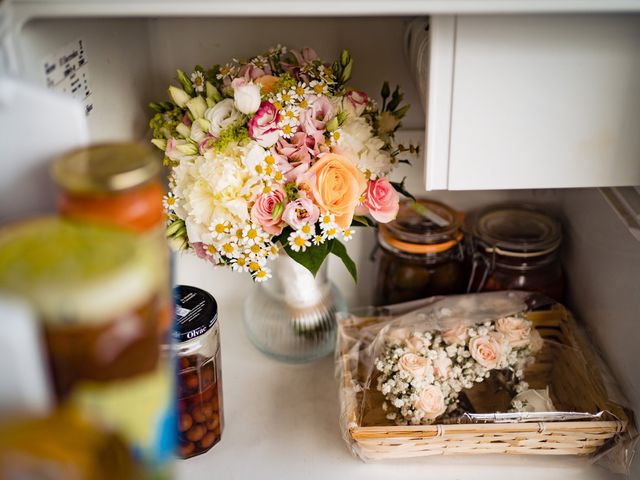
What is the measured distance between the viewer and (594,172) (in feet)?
2.79

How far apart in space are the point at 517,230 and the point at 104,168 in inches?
35.3

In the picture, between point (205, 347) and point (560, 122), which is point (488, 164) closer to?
point (560, 122)

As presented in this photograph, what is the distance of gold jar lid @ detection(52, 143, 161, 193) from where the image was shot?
49 cm

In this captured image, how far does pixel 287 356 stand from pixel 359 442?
28 cm

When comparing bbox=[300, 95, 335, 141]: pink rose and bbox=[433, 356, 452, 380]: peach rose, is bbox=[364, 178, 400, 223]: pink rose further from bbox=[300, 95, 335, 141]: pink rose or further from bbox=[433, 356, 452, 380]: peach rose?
bbox=[433, 356, 452, 380]: peach rose

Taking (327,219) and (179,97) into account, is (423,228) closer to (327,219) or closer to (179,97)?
(327,219)

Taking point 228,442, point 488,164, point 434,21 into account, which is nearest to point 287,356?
point 228,442

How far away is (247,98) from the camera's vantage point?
883 mm

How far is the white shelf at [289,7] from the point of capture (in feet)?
2.23

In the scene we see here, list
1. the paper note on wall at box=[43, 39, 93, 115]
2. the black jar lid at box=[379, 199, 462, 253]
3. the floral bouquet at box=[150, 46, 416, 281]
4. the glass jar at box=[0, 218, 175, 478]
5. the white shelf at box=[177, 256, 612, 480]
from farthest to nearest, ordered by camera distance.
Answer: the black jar lid at box=[379, 199, 462, 253] → the white shelf at box=[177, 256, 612, 480] → the floral bouquet at box=[150, 46, 416, 281] → the paper note on wall at box=[43, 39, 93, 115] → the glass jar at box=[0, 218, 175, 478]

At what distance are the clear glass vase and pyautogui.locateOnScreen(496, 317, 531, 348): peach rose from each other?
30cm

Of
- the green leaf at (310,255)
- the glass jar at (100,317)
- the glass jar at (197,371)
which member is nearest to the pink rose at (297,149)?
the green leaf at (310,255)

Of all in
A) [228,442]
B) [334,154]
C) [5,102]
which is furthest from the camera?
[228,442]

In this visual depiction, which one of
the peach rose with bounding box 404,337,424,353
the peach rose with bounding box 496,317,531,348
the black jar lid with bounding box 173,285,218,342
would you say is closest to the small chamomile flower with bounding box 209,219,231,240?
the black jar lid with bounding box 173,285,218,342
